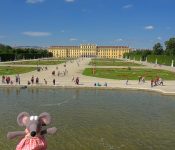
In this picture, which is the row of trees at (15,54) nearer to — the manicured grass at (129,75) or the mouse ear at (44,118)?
the manicured grass at (129,75)

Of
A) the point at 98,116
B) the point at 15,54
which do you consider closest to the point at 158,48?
the point at 15,54

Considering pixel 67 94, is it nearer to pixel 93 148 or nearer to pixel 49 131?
pixel 93 148

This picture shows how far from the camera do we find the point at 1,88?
32875 mm

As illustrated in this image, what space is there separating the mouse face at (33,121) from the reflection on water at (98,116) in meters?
6.69

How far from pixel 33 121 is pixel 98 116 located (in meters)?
13.1

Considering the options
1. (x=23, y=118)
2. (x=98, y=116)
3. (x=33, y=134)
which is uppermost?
(x=23, y=118)

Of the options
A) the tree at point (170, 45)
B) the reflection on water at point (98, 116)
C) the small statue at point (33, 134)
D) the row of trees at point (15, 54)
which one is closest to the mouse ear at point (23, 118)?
the small statue at point (33, 134)

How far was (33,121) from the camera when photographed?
6.68 m

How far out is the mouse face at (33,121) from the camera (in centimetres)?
660

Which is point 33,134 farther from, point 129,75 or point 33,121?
point 129,75

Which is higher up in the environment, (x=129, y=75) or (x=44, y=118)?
(x=44, y=118)

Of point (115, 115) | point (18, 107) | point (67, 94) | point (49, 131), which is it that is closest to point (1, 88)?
point (67, 94)

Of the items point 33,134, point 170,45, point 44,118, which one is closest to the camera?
point 33,134

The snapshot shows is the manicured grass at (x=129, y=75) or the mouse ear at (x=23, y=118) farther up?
the mouse ear at (x=23, y=118)
